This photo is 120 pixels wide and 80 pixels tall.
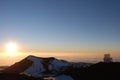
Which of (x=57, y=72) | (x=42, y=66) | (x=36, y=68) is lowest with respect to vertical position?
(x=57, y=72)

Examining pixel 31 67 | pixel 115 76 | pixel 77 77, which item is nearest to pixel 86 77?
pixel 77 77

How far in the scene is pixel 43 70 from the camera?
109 metres

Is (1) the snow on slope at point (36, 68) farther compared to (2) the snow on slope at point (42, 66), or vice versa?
(2) the snow on slope at point (42, 66)

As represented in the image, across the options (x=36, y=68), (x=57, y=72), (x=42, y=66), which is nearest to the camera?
(x=57, y=72)

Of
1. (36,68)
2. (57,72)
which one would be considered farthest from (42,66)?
(57,72)

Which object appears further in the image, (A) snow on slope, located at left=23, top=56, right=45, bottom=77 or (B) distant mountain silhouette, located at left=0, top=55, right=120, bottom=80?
(A) snow on slope, located at left=23, top=56, right=45, bottom=77

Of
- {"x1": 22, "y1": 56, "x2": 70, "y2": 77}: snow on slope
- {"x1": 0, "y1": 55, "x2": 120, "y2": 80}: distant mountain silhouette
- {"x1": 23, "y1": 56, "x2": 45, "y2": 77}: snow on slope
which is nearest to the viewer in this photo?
{"x1": 0, "y1": 55, "x2": 120, "y2": 80}: distant mountain silhouette

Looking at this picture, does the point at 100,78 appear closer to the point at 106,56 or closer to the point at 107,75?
the point at 107,75

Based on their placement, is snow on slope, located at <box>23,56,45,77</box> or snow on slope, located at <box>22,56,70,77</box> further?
snow on slope, located at <box>22,56,70,77</box>

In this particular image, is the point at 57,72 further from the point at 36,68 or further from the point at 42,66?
the point at 42,66

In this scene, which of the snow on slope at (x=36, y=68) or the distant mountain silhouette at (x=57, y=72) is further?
the snow on slope at (x=36, y=68)

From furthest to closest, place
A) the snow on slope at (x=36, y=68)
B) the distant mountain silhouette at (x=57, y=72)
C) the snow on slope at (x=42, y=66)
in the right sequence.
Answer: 1. the snow on slope at (x=42, y=66)
2. the snow on slope at (x=36, y=68)
3. the distant mountain silhouette at (x=57, y=72)

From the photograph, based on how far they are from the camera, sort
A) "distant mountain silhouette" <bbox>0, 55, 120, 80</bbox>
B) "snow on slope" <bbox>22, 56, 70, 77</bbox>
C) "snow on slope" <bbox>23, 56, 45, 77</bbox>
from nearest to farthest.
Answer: "distant mountain silhouette" <bbox>0, 55, 120, 80</bbox>, "snow on slope" <bbox>23, 56, 45, 77</bbox>, "snow on slope" <bbox>22, 56, 70, 77</bbox>

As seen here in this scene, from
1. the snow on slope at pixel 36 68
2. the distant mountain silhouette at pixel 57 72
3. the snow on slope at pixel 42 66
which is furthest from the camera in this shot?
the snow on slope at pixel 42 66
